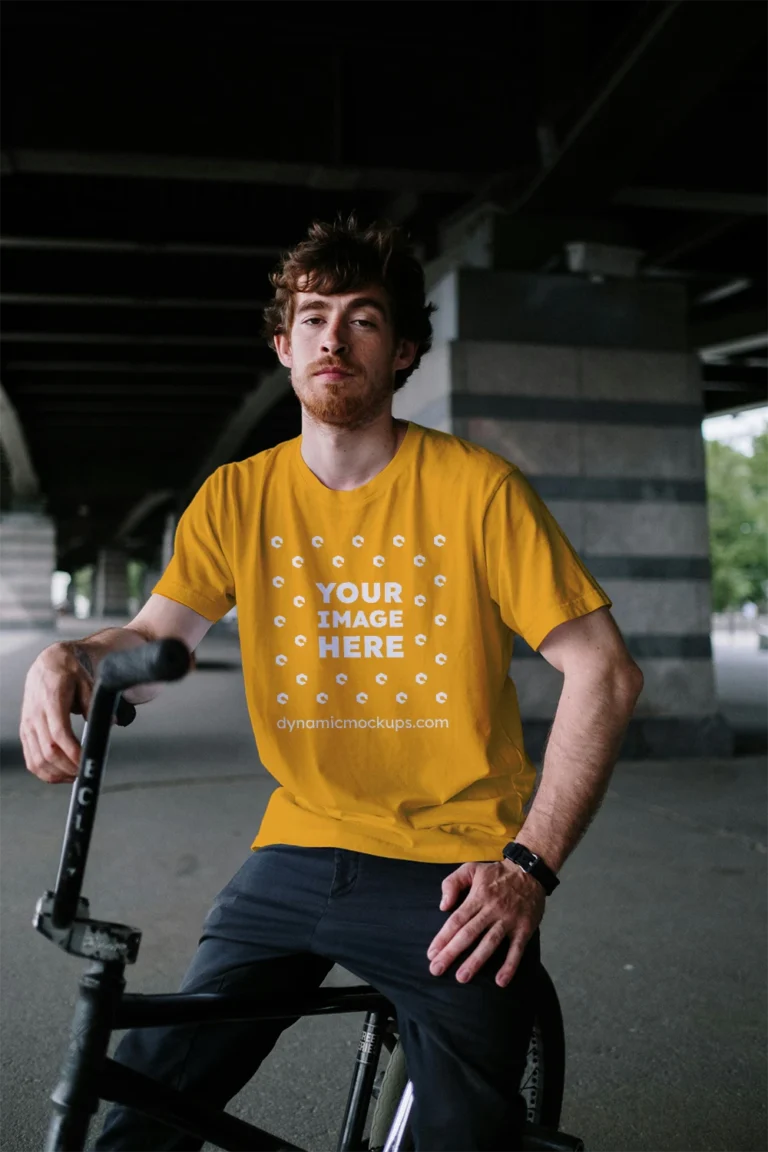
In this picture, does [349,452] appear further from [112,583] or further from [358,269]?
[112,583]

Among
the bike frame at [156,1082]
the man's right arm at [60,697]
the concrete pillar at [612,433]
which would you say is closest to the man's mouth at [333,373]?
the man's right arm at [60,697]

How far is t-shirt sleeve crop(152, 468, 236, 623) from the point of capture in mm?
→ 2156

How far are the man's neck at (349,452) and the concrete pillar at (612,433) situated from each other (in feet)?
23.7

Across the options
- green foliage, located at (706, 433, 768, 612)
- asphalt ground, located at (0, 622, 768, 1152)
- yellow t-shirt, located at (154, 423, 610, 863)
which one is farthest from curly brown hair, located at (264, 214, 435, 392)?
green foliage, located at (706, 433, 768, 612)

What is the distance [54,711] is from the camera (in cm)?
179

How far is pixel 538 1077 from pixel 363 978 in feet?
1.38

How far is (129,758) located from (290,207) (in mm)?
6257

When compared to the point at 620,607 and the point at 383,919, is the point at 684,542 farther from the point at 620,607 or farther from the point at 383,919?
the point at 383,919

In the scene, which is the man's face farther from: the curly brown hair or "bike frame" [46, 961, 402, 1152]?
"bike frame" [46, 961, 402, 1152]

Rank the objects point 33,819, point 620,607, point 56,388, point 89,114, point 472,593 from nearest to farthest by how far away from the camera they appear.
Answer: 1. point 472,593
2. point 33,819
3. point 89,114
4. point 620,607
5. point 56,388

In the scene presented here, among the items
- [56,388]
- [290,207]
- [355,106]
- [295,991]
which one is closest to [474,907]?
[295,991]

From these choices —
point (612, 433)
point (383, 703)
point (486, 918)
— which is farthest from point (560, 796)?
point (612, 433)

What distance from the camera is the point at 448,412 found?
938 cm

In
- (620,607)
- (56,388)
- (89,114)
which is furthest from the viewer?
(56,388)
